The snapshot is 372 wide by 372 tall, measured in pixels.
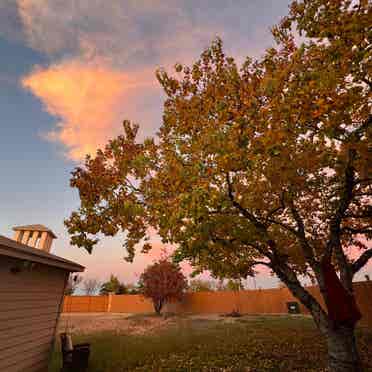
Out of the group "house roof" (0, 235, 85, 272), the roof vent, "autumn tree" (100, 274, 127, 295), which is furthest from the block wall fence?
the roof vent

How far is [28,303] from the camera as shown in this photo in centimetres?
545

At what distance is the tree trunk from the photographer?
5027mm

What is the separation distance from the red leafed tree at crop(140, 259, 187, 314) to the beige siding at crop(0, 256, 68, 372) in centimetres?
1535

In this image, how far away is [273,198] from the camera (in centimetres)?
735

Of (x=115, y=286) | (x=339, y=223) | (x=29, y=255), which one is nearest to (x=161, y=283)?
(x=115, y=286)

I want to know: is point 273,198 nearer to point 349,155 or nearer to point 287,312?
point 349,155

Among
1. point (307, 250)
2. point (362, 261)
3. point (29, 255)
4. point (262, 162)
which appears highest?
point (262, 162)

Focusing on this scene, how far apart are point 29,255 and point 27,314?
1621 mm

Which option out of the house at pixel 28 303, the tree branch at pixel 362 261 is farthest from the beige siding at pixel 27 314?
the tree branch at pixel 362 261

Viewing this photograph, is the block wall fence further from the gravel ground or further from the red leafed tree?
the gravel ground

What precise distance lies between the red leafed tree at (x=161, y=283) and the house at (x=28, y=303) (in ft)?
49.9

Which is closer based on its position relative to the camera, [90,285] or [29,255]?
[29,255]

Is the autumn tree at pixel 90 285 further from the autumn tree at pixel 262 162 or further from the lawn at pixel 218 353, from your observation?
the autumn tree at pixel 262 162

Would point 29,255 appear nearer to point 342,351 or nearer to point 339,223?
point 342,351
